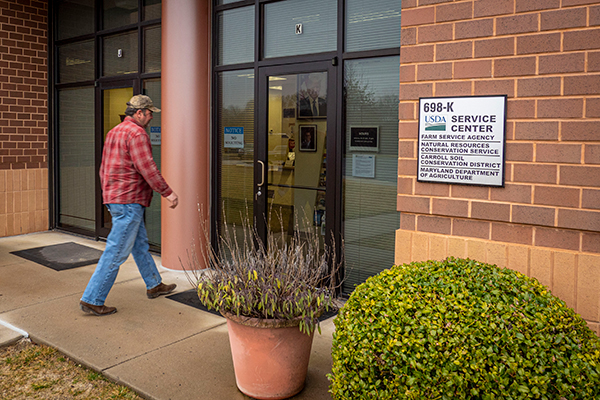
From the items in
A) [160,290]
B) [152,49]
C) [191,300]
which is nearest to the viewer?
[191,300]

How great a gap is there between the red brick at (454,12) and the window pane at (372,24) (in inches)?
50.5

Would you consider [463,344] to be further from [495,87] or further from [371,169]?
[371,169]

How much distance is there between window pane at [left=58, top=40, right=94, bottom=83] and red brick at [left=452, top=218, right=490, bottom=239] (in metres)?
6.64

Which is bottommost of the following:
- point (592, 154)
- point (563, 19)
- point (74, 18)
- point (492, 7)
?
point (592, 154)

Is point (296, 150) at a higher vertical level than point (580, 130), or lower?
lower

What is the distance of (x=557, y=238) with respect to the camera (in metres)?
3.49

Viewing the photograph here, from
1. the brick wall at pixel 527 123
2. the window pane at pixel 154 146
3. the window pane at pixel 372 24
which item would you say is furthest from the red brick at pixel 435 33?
the window pane at pixel 154 146

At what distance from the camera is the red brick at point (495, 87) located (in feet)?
11.7

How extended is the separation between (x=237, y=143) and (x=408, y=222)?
3029mm

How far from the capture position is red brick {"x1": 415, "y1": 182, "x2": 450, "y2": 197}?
386 cm

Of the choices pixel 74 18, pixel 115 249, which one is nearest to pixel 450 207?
pixel 115 249

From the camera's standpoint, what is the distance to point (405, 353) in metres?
2.57

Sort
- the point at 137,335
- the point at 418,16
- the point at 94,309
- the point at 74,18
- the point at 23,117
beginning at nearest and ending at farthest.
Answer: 1. the point at 418,16
2. the point at 137,335
3. the point at 94,309
4. the point at 74,18
5. the point at 23,117

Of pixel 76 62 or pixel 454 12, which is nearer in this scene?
pixel 454 12
